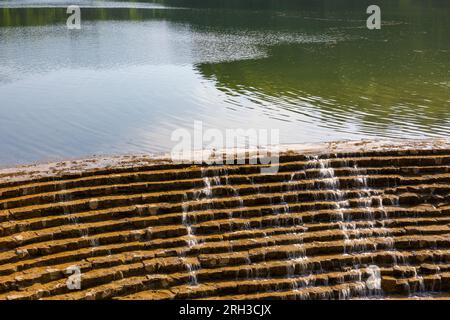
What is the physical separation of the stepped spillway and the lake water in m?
3.56

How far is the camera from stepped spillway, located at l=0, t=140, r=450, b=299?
1058 cm

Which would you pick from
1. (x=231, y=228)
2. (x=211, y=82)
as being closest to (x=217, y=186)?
(x=231, y=228)

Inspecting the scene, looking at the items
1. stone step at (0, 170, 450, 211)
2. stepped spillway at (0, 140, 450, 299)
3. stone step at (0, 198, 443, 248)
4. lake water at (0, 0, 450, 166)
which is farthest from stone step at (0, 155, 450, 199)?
lake water at (0, 0, 450, 166)

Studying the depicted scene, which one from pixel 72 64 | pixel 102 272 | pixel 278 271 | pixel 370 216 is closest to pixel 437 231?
pixel 370 216

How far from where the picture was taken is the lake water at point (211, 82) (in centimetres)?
1780

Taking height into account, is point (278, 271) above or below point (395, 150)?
below

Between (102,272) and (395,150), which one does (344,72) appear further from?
(102,272)

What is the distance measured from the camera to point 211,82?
2494 cm

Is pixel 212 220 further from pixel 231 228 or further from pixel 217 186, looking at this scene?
pixel 217 186

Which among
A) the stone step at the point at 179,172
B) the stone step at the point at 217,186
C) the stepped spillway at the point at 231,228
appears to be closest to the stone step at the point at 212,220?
the stepped spillway at the point at 231,228

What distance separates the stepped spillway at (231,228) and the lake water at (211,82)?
3.56 meters

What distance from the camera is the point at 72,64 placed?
2930cm

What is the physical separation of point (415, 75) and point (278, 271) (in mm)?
17768

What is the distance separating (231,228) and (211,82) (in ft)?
45.4
